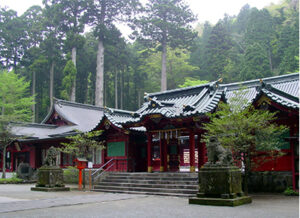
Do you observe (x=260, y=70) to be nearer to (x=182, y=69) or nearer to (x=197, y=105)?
(x=182, y=69)

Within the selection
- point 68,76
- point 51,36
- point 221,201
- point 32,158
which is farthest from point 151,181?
point 51,36

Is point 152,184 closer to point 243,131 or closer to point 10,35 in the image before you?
point 243,131

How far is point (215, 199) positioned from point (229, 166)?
114 cm

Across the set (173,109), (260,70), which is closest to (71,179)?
(173,109)

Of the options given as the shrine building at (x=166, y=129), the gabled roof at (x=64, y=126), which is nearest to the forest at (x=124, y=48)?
the gabled roof at (x=64, y=126)

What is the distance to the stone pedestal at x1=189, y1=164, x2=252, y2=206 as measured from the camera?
10203 mm

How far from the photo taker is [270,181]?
14.7 m

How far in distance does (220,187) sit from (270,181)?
545 centimetres

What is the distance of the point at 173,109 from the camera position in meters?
17.8

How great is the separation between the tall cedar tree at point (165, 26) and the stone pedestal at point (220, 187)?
33094mm

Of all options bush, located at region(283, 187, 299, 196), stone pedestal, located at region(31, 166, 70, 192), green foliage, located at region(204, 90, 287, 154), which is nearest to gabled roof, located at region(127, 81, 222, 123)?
green foliage, located at region(204, 90, 287, 154)

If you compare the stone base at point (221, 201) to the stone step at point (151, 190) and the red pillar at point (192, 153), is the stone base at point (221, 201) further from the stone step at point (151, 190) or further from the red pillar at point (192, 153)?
the red pillar at point (192, 153)

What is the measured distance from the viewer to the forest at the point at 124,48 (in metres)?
42.5

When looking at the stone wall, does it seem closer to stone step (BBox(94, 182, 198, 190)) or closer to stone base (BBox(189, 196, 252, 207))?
stone step (BBox(94, 182, 198, 190))
